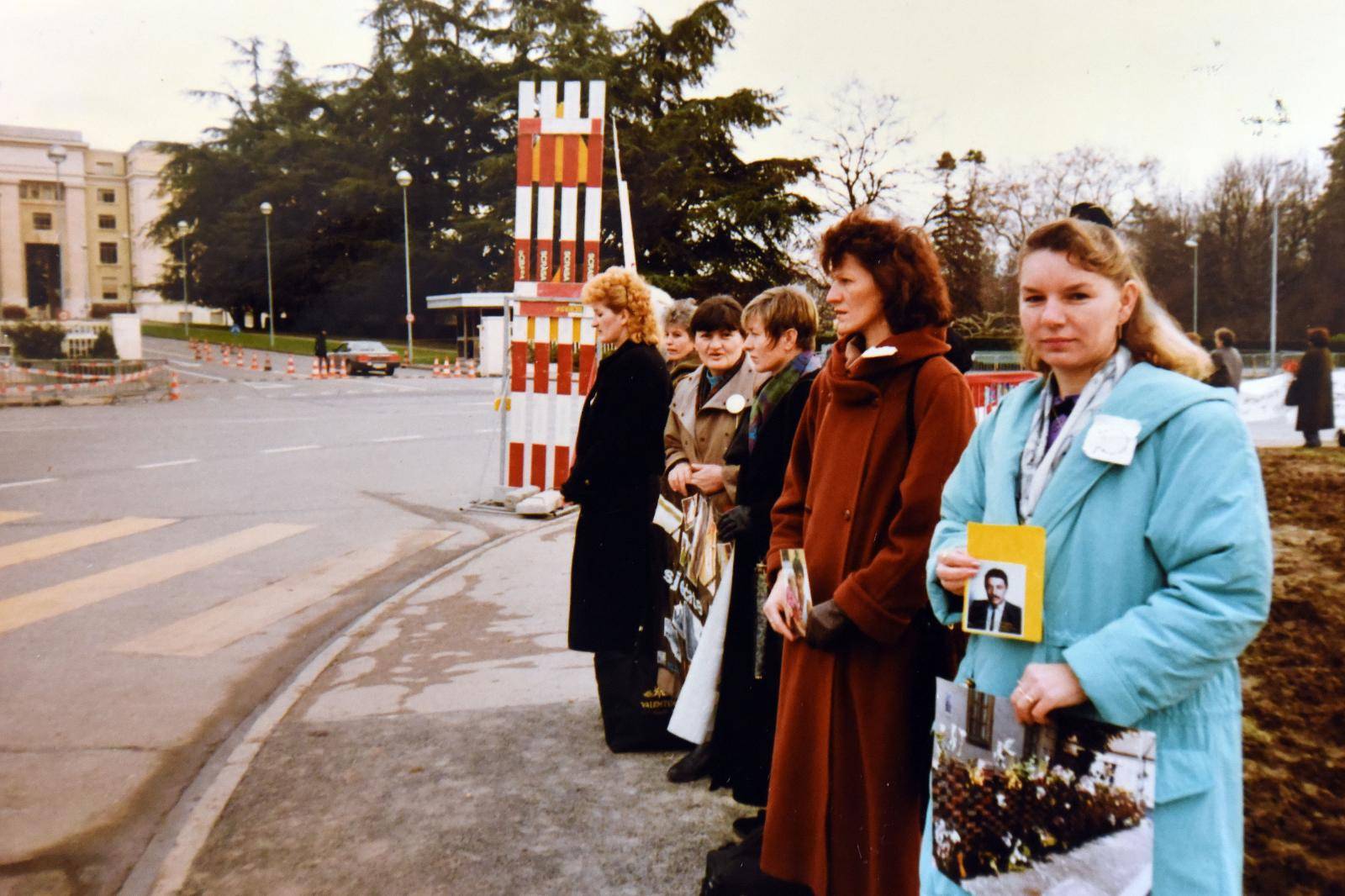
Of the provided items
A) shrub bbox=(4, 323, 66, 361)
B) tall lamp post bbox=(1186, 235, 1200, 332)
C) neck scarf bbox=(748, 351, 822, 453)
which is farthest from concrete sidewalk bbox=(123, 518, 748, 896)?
tall lamp post bbox=(1186, 235, 1200, 332)

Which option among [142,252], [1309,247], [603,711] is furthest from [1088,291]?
[142,252]

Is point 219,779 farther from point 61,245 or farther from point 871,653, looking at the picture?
point 61,245

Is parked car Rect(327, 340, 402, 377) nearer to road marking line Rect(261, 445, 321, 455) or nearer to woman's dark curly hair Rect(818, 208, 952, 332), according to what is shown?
road marking line Rect(261, 445, 321, 455)

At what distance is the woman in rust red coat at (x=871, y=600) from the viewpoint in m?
2.42

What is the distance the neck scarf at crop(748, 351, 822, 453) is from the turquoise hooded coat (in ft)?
4.93

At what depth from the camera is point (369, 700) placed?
15.9 feet

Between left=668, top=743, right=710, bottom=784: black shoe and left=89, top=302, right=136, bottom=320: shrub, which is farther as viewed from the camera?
left=89, top=302, right=136, bottom=320: shrub

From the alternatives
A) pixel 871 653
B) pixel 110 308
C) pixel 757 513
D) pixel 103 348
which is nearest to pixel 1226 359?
pixel 757 513

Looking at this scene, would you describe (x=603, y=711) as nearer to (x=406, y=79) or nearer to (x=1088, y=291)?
(x=1088, y=291)

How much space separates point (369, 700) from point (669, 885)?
220cm

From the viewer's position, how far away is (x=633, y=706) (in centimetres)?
420

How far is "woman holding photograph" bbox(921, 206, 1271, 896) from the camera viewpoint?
1.62 meters

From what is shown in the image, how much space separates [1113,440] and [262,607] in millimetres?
6081

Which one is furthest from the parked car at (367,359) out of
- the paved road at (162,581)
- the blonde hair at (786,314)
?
the blonde hair at (786,314)
